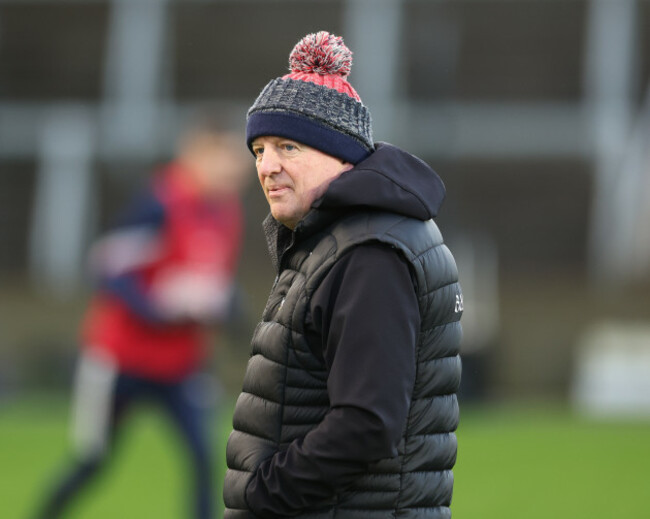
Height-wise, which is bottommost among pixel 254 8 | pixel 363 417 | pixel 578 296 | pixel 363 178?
pixel 578 296

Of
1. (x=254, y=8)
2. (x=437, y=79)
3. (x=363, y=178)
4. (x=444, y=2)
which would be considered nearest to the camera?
(x=363, y=178)

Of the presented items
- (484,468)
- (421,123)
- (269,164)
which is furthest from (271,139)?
(421,123)

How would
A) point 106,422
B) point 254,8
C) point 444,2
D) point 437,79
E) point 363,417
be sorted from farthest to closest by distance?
point 254,8 < point 444,2 < point 437,79 < point 106,422 < point 363,417

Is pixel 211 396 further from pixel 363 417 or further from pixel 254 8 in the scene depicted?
pixel 254 8

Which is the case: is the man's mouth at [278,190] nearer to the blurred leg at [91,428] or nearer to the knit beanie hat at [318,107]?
the knit beanie hat at [318,107]

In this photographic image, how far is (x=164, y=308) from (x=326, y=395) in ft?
11.3

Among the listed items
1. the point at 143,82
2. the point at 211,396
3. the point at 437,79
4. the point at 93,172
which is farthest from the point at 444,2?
the point at 211,396

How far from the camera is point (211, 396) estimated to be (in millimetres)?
6262

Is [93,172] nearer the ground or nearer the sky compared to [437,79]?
nearer the ground

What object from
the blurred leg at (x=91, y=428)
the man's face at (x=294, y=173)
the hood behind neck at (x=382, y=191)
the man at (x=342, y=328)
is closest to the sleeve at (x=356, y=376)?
the man at (x=342, y=328)

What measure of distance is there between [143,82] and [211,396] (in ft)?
50.4

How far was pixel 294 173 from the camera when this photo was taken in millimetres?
2875

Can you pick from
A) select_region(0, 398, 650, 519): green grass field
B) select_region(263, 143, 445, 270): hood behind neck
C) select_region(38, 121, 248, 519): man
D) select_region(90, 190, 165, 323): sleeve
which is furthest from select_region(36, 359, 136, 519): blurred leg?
select_region(263, 143, 445, 270): hood behind neck

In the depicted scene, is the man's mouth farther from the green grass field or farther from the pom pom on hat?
the green grass field
